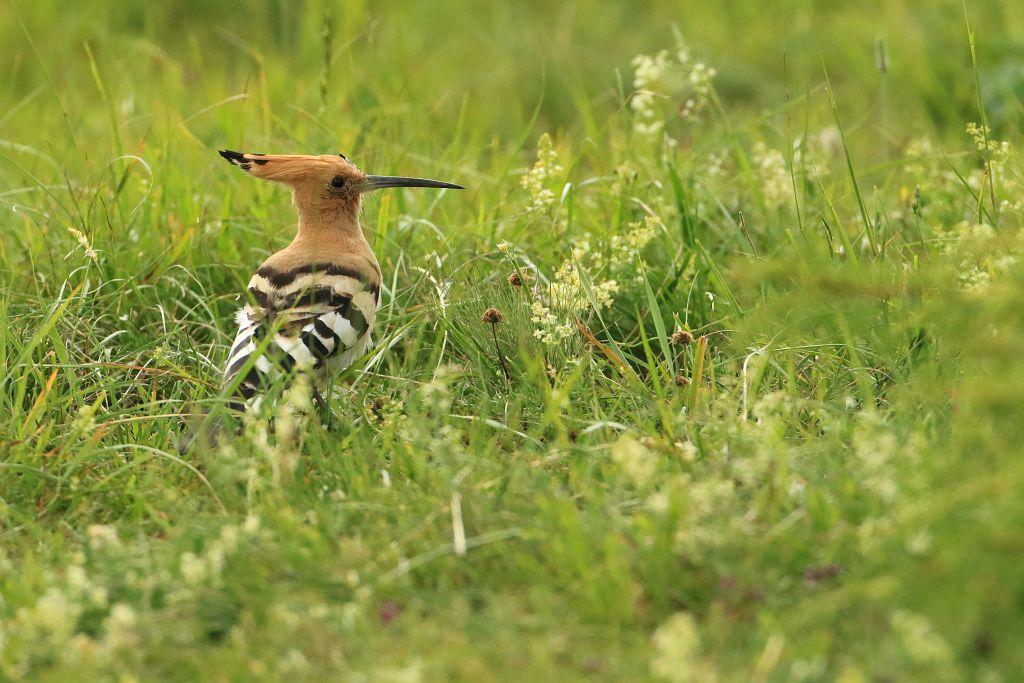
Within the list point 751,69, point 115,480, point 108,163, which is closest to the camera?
point 115,480

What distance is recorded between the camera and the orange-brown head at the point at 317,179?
389cm

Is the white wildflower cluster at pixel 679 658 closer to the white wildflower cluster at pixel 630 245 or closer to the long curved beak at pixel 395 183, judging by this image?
the white wildflower cluster at pixel 630 245

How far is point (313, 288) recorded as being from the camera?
347 centimetres

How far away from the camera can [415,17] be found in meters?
6.72

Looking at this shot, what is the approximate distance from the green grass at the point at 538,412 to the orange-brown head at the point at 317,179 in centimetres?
16

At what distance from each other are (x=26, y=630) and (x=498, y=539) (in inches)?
30.9

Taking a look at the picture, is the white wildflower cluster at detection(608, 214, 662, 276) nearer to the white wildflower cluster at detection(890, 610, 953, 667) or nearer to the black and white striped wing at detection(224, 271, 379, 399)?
the black and white striped wing at detection(224, 271, 379, 399)

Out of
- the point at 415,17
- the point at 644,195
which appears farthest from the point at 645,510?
the point at 415,17

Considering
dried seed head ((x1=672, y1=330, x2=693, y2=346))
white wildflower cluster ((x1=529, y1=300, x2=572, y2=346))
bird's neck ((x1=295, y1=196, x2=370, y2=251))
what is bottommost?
dried seed head ((x1=672, y1=330, x2=693, y2=346))

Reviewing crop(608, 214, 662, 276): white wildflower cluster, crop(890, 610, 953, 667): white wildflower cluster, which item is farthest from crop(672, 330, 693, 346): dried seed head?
crop(890, 610, 953, 667): white wildflower cluster

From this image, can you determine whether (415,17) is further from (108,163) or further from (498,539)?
(498,539)

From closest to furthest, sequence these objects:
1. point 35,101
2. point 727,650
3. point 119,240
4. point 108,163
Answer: point 727,650
point 119,240
point 108,163
point 35,101

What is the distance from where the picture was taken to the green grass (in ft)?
7.00

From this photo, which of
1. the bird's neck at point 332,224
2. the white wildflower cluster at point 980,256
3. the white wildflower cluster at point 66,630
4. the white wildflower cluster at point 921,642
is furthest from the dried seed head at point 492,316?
the white wildflower cluster at point 921,642
